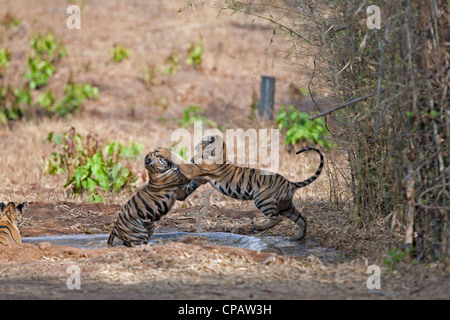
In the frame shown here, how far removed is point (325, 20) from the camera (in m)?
6.99

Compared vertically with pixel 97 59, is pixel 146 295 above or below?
below

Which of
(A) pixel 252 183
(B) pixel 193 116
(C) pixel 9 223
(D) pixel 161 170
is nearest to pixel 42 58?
(B) pixel 193 116

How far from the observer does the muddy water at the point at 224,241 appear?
650cm

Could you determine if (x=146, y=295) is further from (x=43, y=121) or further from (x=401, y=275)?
(x=43, y=121)

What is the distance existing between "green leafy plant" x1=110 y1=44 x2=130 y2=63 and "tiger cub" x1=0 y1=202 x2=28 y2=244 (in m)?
12.8

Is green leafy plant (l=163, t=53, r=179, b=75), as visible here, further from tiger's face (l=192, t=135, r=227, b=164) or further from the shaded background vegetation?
the shaded background vegetation

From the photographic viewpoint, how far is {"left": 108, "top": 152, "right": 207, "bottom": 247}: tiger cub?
693 cm

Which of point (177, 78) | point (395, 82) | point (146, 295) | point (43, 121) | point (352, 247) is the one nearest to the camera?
point (146, 295)

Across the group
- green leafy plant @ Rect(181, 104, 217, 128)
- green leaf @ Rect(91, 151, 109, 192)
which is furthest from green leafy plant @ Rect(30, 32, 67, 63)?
green leaf @ Rect(91, 151, 109, 192)

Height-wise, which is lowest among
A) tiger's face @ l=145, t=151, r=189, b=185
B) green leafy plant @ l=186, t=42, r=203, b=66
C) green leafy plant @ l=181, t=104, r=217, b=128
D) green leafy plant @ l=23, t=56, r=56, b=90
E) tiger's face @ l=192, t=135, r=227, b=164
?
tiger's face @ l=145, t=151, r=189, b=185

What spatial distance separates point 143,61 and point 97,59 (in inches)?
58.0

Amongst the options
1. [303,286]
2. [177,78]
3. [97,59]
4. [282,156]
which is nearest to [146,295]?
[303,286]

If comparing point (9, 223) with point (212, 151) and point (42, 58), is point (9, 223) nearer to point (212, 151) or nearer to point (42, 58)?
point (212, 151)

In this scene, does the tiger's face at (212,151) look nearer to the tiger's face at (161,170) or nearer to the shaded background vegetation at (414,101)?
the tiger's face at (161,170)
